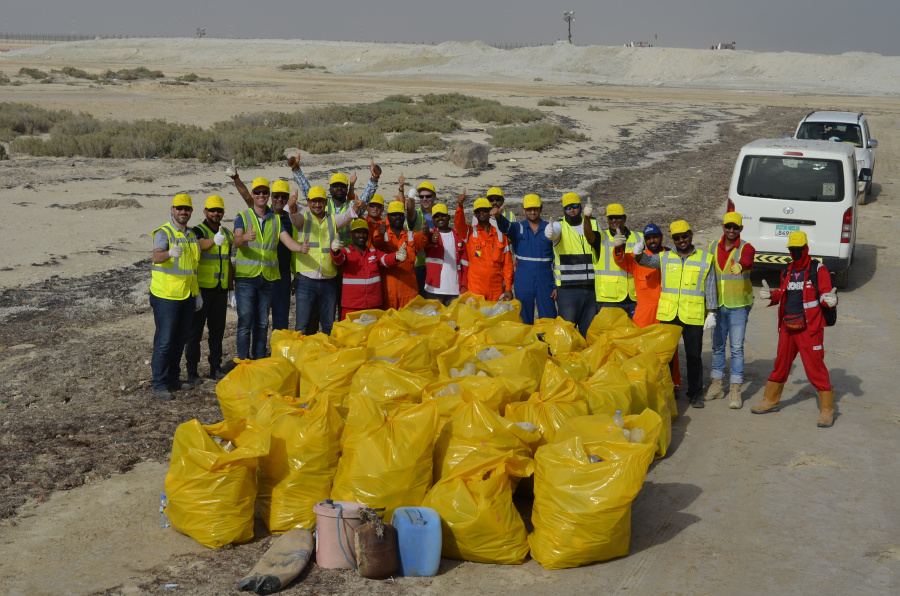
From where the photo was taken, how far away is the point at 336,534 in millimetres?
5488

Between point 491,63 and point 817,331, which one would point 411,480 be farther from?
point 491,63

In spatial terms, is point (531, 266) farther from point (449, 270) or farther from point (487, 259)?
point (449, 270)

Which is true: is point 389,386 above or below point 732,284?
below

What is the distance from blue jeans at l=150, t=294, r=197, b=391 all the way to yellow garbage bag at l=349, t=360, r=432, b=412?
219 centimetres

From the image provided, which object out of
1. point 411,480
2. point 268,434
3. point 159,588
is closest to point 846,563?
point 411,480

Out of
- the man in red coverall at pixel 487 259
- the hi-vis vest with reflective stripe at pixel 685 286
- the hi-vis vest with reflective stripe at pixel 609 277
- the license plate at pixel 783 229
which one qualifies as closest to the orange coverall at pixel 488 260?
the man in red coverall at pixel 487 259

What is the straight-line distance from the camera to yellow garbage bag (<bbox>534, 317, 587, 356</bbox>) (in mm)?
7816

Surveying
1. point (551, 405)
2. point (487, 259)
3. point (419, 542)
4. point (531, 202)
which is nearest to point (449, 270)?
point (487, 259)

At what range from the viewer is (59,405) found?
8.21 m

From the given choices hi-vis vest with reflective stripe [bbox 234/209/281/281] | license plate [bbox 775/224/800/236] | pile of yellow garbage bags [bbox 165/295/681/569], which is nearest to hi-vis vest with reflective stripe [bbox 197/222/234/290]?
hi-vis vest with reflective stripe [bbox 234/209/281/281]

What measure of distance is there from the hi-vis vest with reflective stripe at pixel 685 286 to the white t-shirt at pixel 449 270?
1.79 metres

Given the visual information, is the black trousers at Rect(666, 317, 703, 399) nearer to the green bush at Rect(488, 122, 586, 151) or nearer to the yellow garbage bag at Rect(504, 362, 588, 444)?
the yellow garbage bag at Rect(504, 362, 588, 444)

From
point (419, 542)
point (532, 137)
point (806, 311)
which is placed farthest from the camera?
point (532, 137)

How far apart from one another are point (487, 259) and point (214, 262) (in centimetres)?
226
